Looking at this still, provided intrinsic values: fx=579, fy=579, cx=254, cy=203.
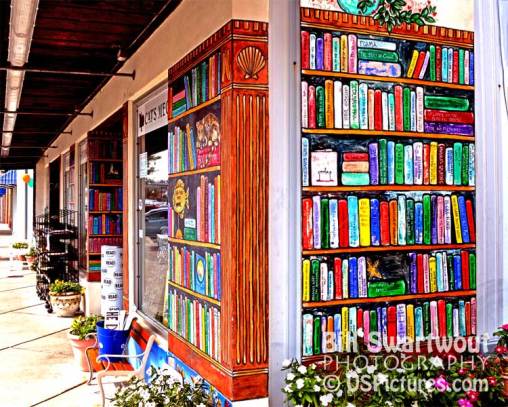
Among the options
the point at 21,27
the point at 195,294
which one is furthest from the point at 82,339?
the point at 21,27

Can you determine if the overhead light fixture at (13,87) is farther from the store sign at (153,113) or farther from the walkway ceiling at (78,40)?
the store sign at (153,113)

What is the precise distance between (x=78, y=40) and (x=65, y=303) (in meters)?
4.52

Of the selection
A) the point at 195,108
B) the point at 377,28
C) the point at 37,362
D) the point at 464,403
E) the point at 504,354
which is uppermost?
the point at 377,28

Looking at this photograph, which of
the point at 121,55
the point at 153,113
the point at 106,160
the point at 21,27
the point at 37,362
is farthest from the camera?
the point at 106,160

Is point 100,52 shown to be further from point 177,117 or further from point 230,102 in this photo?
point 230,102

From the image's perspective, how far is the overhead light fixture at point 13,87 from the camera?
5727 millimetres

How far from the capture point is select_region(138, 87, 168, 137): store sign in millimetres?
4672

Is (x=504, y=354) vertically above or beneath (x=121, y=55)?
beneath

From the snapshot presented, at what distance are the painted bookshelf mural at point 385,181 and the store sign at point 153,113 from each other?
194cm

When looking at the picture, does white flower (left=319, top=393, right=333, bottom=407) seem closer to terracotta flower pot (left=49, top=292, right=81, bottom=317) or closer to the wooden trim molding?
the wooden trim molding

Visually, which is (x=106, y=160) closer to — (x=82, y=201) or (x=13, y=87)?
(x=82, y=201)

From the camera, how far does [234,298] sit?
304cm

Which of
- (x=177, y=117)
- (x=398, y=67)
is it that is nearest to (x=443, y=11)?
(x=398, y=67)

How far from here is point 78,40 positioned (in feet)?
16.9
